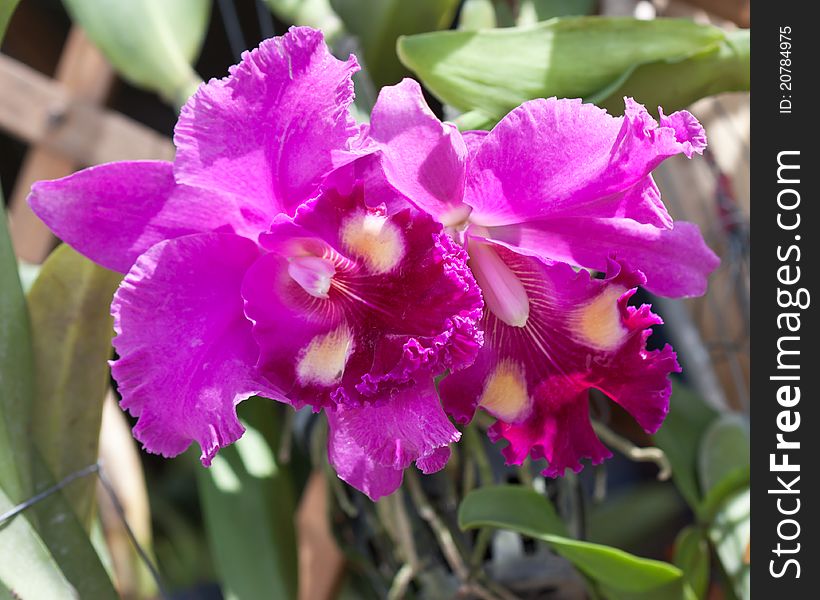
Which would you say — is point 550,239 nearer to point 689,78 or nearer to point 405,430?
point 405,430

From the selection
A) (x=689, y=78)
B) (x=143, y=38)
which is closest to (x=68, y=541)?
(x=143, y=38)

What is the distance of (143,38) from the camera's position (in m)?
0.73

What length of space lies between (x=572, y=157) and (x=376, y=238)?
109 millimetres

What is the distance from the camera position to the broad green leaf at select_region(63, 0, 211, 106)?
0.72 metres

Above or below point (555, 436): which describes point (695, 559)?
below

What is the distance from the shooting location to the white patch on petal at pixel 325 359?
1.35 ft

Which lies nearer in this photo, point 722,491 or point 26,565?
point 26,565

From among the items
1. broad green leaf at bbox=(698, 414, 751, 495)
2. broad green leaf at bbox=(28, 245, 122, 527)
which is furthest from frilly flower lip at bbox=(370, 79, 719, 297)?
broad green leaf at bbox=(698, 414, 751, 495)

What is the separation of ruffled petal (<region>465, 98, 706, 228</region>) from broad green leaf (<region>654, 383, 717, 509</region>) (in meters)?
0.40

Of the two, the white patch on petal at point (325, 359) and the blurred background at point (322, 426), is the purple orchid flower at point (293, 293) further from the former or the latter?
the blurred background at point (322, 426)

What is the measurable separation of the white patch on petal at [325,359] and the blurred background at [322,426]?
208mm

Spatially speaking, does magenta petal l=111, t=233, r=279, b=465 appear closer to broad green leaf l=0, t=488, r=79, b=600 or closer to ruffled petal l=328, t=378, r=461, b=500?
ruffled petal l=328, t=378, r=461, b=500

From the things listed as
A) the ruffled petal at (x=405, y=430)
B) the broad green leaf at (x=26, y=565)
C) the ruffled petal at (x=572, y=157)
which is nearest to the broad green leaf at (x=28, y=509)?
the broad green leaf at (x=26, y=565)
